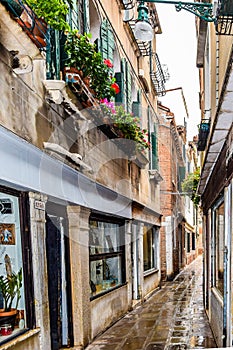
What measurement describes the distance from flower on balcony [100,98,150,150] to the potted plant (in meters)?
3.44

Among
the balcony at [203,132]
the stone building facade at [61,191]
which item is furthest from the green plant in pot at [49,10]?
the balcony at [203,132]

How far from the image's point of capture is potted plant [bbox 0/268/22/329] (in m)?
4.47

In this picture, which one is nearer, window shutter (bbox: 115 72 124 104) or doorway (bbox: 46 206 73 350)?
doorway (bbox: 46 206 73 350)

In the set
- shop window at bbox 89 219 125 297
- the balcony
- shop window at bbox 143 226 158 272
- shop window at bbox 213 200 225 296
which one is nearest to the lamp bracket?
shop window at bbox 213 200 225 296

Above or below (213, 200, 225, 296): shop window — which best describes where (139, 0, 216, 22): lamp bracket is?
above

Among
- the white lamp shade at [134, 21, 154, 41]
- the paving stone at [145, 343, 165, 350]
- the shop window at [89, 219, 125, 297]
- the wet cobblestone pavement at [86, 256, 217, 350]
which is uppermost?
the white lamp shade at [134, 21, 154, 41]

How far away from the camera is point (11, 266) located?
15.4 ft

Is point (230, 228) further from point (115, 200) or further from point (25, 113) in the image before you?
point (115, 200)

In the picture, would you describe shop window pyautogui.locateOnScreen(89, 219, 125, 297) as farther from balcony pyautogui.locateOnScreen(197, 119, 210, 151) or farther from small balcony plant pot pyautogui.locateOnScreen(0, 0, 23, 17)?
small balcony plant pot pyautogui.locateOnScreen(0, 0, 23, 17)

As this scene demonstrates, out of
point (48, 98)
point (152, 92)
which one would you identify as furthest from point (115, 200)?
point (152, 92)

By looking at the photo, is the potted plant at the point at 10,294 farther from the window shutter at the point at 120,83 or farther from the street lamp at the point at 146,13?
the window shutter at the point at 120,83

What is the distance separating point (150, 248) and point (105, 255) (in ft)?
21.3

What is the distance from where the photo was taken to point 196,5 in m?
4.38

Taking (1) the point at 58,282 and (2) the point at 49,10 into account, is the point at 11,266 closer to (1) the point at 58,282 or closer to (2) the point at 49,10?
(1) the point at 58,282
